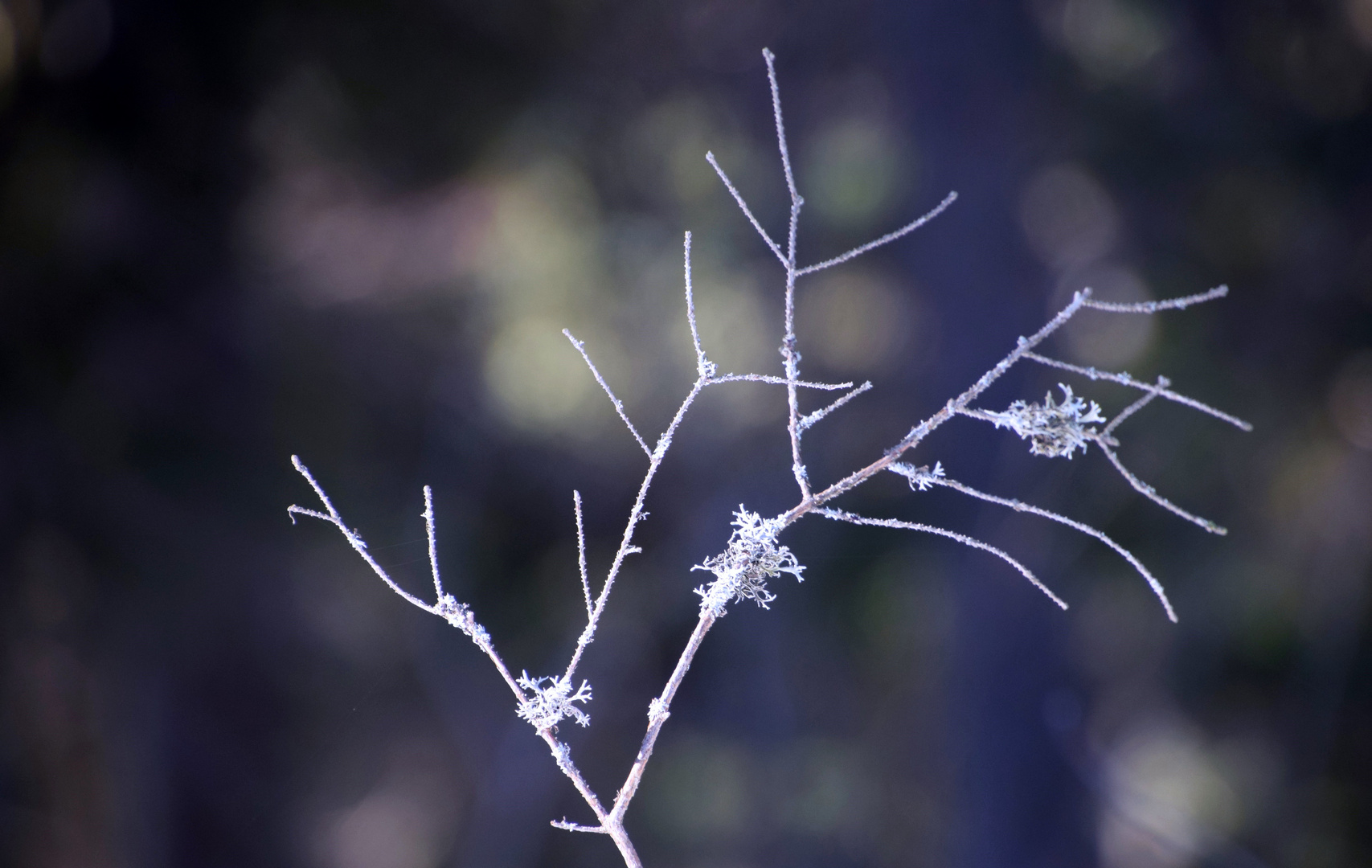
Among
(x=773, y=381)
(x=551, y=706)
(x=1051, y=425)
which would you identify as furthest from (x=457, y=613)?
(x=1051, y=425)

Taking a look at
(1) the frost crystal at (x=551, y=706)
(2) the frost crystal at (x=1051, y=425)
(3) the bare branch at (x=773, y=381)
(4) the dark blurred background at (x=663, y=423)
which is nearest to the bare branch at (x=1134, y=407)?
(2) the frost crystal at (x=1051, y=425)

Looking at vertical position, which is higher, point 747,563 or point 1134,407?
point 1134,407

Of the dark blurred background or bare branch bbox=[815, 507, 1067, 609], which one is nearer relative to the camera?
bare branch bbox=[815, 507, 1067, 609]

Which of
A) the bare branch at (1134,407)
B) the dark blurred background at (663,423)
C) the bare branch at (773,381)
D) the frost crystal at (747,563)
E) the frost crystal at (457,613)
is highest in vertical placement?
the dark blurred background at (663,423)

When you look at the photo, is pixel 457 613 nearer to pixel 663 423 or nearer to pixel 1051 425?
pixel 1051 425

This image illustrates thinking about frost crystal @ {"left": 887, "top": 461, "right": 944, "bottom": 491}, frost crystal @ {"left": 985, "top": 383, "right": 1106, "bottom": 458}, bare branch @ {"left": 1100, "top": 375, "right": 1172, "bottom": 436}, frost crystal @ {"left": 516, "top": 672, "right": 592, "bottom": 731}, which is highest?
bare branch @ {"left": 1100, "top": 375, "right": 1172, "bottom": 436}

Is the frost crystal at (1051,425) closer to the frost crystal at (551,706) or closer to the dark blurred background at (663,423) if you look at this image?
the frost crystal at (551,706)

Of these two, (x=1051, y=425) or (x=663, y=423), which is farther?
(x=663, y=423)

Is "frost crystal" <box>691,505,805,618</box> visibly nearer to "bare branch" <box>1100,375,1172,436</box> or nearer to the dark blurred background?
"bare branch" <box>1100,375,1172,436</box>

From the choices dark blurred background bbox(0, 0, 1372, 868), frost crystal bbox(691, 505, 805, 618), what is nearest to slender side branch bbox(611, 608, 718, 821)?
frost crystal bbox(691, 505, 805, 618)

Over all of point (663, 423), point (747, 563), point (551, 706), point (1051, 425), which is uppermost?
point (663, 423)
